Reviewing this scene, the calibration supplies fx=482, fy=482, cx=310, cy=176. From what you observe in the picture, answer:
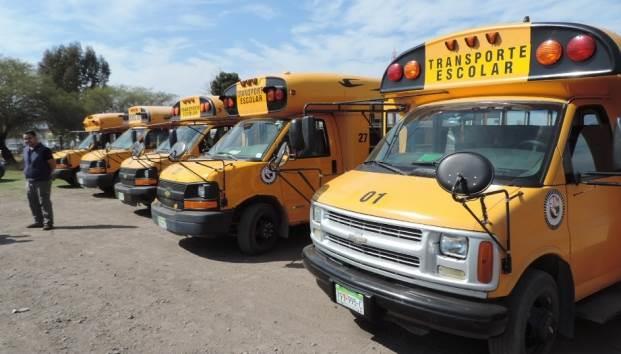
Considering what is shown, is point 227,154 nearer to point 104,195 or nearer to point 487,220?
point 487,220

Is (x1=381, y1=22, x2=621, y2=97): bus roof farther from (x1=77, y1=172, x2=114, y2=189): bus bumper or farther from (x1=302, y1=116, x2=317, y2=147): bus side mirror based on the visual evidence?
(x1=77, y1=172, x2=114, y2=189): bus bumper

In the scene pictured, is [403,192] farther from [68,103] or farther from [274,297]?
[68,103]

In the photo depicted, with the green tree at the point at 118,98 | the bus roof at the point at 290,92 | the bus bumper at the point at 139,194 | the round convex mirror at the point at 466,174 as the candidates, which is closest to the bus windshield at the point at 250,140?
the bus roof at the point at 290,92

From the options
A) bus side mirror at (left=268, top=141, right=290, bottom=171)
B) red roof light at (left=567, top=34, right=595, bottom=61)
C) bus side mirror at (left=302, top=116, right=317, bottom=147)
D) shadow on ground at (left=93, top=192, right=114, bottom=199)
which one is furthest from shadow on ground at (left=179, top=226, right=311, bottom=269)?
shadow on ground at (left=93, top=192, right=114, bottom=199)

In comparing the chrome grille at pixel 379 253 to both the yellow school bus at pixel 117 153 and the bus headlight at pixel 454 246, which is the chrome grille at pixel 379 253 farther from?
the yellow school bus at pixel 117 153

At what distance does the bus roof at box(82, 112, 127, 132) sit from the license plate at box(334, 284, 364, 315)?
14.2 m

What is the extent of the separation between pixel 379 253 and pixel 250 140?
4.32 metres

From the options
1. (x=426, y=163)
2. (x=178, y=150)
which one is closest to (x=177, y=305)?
(x=426, y=163)

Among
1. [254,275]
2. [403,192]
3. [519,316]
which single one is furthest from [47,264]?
[519,316]

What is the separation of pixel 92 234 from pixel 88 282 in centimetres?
298

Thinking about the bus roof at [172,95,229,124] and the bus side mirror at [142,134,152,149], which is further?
the bus side mirror at [142,134,152,149]

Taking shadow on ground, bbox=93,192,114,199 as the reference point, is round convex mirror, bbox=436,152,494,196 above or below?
above

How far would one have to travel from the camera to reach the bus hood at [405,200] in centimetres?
321

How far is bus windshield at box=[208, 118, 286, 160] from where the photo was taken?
7.23 metres
